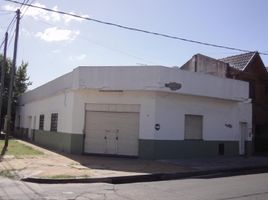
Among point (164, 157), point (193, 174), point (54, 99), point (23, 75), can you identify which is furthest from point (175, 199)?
point (23, 75)

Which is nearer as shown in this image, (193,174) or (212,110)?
(193,174)

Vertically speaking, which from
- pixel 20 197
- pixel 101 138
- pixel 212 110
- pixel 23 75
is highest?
pixel 23 75

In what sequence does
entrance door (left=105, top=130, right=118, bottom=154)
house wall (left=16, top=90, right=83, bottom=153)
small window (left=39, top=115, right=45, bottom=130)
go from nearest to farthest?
entrance door (left=105, top=130, right=118, bottom=154) < house wall (left=16, top=90, right=83, bottom=153) < small window (left=39, top=115, right=45, bottom=130)

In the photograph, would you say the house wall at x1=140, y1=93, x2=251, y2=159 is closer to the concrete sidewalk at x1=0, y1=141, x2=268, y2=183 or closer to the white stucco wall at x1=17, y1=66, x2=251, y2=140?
the white stucco wall at x1=17, y1=66, x2=251, y2=140

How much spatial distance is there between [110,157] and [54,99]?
8.76 metres

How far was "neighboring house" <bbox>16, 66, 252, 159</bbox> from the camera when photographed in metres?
22.5

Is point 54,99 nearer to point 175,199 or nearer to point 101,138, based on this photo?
point 101,138

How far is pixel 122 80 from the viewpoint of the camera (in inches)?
890

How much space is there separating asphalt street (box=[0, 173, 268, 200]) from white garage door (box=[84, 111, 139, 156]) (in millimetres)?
8181

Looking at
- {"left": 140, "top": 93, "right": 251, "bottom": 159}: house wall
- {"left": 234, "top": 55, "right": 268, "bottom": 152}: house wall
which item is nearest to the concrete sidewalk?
{"left": 140, "top": 93, "right": 251, "bottom": 159}: house wall

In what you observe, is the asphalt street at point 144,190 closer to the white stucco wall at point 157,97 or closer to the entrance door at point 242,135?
the white stucco wall at point 157,97

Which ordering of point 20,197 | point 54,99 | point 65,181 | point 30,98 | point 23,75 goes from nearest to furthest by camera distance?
point 20,197, point 65,181, point 54,99, point 30,98, point 23,75

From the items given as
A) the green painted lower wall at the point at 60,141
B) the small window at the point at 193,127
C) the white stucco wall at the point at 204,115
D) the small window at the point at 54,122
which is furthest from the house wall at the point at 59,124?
the small window at the point at 193,127

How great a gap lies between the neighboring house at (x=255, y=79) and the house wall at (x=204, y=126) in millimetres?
2913
